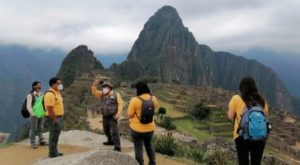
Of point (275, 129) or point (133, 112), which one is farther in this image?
point (275, 129)

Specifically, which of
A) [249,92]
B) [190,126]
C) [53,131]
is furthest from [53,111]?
[190,126]

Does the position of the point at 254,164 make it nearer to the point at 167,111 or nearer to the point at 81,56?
the point at 167,111

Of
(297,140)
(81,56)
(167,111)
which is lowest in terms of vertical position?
(297,140)

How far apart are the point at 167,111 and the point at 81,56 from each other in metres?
58.0

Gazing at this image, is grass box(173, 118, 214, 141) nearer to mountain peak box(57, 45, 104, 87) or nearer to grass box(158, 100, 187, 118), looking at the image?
grass box(158, 100, 187, 118)

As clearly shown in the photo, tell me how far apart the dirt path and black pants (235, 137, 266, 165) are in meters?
5.10

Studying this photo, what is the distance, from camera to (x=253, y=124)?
7.44 m

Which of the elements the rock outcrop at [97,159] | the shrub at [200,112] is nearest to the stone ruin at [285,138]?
the shrub at [200,112]

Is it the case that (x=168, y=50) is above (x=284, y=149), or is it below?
above

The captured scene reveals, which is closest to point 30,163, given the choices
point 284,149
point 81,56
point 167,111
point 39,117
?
point 39,117

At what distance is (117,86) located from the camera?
8238cm

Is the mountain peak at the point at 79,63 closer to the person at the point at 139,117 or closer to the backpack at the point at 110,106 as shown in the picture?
the backpack at the point at 110,106

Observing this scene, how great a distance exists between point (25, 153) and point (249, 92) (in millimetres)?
6777

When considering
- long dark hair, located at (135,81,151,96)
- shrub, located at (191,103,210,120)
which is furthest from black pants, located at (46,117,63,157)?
shrub, located at (191,103,210,120)
